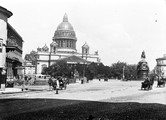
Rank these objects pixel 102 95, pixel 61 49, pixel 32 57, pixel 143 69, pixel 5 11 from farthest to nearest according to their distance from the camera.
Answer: pixel 32 57 < pixel 61 49 < pixel 143 69 < pixel 5 11 < pixel 102 95

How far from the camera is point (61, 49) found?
178 m

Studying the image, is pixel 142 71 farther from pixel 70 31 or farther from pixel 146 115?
pixel 70 31

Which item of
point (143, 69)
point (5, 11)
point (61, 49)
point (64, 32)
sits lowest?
point (143, 69)

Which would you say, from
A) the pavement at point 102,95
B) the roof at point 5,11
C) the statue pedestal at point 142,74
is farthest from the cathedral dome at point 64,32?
the pavement at point 102,95

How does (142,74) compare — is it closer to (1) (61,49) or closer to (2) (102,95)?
(2) (102,95)

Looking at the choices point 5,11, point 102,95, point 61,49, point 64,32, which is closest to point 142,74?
point 5,11

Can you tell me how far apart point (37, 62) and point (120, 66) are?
46220 millimetres

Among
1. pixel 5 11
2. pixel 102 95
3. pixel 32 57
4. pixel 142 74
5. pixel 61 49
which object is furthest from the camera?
pixel 32 57

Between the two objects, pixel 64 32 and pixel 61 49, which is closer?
pixel 64 32

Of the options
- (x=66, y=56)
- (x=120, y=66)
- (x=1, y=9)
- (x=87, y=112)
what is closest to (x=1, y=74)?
(x=1, y=9)

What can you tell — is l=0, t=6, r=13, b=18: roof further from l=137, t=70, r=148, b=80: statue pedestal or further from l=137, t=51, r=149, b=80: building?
l=137, t=70, r=148, b=80: statue pedestal

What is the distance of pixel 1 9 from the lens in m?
36.7

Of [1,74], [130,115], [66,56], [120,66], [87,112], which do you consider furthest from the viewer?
[66,56]

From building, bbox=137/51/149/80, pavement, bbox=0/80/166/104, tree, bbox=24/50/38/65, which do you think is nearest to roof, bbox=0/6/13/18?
pavement, bbox=0/80/166/104
